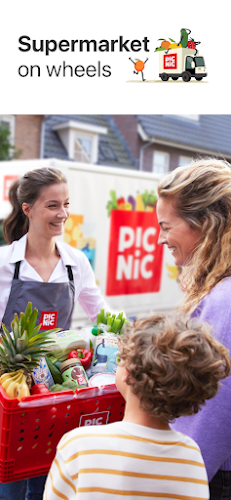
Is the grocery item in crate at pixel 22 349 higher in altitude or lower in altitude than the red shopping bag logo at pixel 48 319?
higher

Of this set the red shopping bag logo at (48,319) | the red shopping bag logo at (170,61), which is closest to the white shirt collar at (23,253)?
the red shopping bag logo at (48,319)

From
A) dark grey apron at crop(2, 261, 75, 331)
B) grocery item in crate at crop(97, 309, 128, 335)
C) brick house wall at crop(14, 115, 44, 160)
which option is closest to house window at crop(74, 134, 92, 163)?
brick house wall at crop(14, 115, 44, 160)

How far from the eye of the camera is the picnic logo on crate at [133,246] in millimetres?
5977

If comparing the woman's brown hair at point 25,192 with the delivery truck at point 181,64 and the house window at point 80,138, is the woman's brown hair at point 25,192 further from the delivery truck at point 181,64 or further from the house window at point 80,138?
the house window at point 80,138

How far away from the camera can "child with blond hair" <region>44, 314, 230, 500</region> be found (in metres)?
1.10

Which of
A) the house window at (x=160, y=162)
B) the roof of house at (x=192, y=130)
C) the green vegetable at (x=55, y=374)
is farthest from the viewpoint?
the house window at (x=160, y=162)

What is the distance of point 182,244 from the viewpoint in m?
1.62

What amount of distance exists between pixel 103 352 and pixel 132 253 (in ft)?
14.3

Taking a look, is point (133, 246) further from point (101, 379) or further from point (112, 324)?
point (101, 379)

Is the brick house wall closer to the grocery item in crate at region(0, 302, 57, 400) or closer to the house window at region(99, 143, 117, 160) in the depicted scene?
the house window at region(99, 143, 117, 160)

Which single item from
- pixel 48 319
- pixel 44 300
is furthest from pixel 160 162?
pixel 48 319

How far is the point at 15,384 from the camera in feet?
4.73

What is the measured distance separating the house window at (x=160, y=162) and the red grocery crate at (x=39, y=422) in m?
15.0

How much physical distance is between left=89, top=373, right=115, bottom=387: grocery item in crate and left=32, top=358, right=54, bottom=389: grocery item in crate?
0.54 ft
